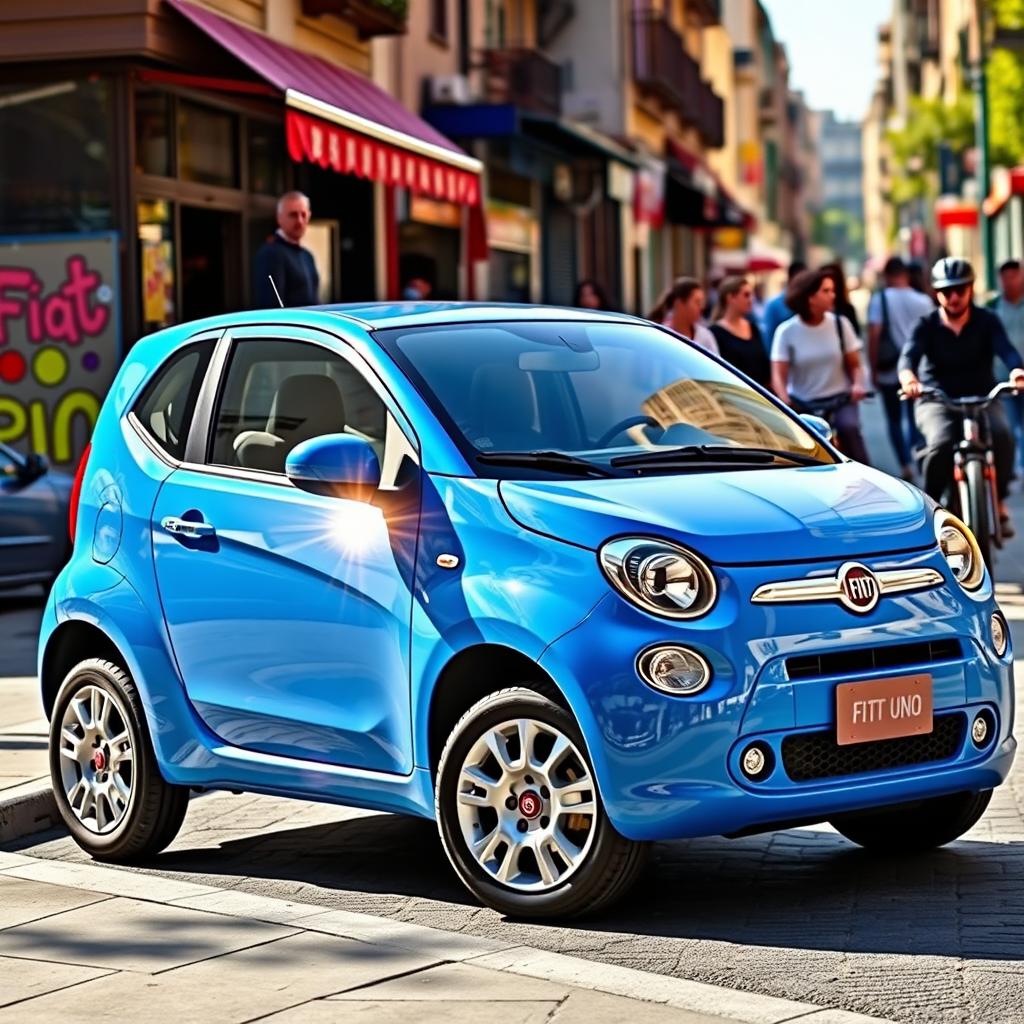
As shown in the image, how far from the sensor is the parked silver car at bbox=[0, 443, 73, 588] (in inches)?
596

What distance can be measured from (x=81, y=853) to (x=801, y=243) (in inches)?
5168

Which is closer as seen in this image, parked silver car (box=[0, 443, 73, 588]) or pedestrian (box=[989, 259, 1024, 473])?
parked silver car (box=[0, 443, 73, 588])

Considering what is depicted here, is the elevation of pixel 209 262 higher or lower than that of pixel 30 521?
higher

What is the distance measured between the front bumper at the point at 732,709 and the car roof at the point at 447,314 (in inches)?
57.1

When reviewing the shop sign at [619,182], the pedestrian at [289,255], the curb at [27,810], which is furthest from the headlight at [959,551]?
the shop sign at [619,182]

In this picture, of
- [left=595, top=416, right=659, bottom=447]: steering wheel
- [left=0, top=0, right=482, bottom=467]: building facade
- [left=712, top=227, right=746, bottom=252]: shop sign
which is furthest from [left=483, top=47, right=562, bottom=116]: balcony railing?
[left=712, top=227, right=746, bottom=252]: shop sign

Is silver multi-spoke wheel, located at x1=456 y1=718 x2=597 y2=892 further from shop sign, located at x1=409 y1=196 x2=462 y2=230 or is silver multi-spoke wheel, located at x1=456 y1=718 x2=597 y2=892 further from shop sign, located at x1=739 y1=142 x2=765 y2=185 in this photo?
shop sign, located at x1=739 y1=142 x2=765 y2=185

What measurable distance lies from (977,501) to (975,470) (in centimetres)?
17

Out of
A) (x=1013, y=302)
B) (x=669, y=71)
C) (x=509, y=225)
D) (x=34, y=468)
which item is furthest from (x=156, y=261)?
(x=669, y=71)

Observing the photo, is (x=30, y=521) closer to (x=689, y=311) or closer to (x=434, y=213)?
(x=689, y=311)

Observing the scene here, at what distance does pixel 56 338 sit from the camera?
18.4m

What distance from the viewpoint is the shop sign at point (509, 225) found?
99.3 feet

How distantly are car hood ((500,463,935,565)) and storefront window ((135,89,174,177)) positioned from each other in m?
12.3

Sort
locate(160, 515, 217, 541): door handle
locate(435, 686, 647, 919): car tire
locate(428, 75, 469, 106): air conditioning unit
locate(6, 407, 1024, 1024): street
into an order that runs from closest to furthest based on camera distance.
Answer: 1. locate(6, 407, 1024, 1024): street
2. locate(435, 686, 647, 919): car tire
3. locate(160, 515, 217, 541): door handle
4. locate(428, 75, 469, 106): air conditioning unit
